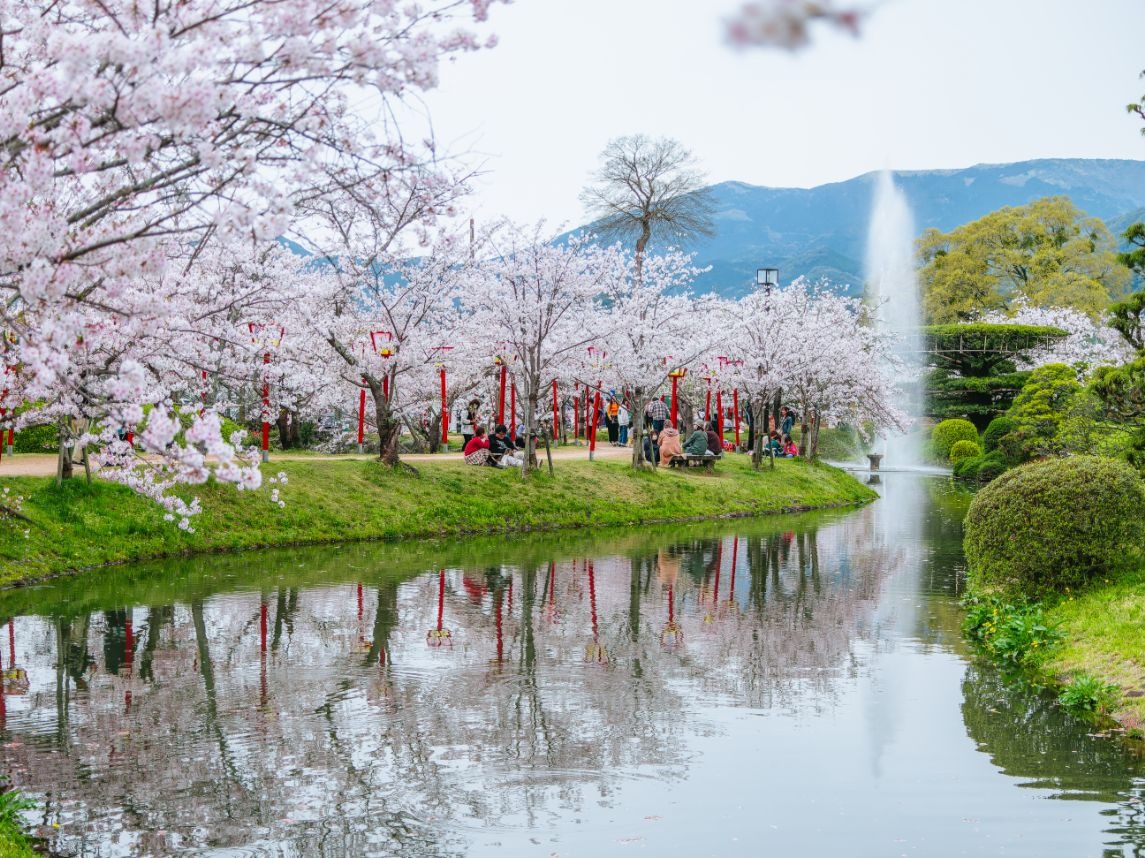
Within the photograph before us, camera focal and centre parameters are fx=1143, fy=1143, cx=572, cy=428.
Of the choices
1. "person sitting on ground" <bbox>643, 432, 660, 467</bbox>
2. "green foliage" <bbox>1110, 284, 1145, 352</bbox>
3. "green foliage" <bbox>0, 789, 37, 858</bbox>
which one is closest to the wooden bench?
"person sitting on ground" <bbox>643, 432, 660, 467</bbox>

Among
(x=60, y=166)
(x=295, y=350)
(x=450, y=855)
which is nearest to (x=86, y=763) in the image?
(x=450, y=855)

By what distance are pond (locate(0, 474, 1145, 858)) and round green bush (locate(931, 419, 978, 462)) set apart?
35162 mm

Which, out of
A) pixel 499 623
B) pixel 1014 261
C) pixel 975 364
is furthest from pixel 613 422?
pixel 1014 261

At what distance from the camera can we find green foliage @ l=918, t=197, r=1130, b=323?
66.1 metres

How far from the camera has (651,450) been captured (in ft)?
103

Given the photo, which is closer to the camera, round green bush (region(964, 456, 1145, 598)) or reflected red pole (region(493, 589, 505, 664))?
reflected red pole (region(493, 589, 505, 664))

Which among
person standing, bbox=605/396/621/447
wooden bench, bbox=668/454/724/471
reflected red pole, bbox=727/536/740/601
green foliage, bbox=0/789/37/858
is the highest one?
person standing, bbox=605/396/621/447

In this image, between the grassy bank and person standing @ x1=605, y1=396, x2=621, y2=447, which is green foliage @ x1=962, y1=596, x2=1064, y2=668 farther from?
person standing @ x1=605, y1=396, x2=621, y2=447

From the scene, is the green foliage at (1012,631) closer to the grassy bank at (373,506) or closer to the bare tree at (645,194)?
the grassy bank at (373,506)

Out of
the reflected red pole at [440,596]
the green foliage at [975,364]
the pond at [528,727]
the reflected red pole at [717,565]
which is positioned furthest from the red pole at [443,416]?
the green foliage at [975,364]

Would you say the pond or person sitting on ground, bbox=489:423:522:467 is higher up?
person sitting on ground, bbox=489:423:522:467

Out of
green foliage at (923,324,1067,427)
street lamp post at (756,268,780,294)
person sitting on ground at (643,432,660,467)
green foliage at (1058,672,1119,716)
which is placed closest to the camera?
green foliage at (1058,672,1119,716)

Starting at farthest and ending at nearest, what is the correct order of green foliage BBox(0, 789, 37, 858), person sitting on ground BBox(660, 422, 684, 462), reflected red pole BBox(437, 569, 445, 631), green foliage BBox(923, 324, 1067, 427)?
green foliage BBox(923, 324, 1067, 427), person sitting on ground BBox(660, 422, 684, 462), reflected red pole BBox(437, 569, 445, 631), green foliage BBox(0, 789, 37, 858)

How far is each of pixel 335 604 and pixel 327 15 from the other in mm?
10071
